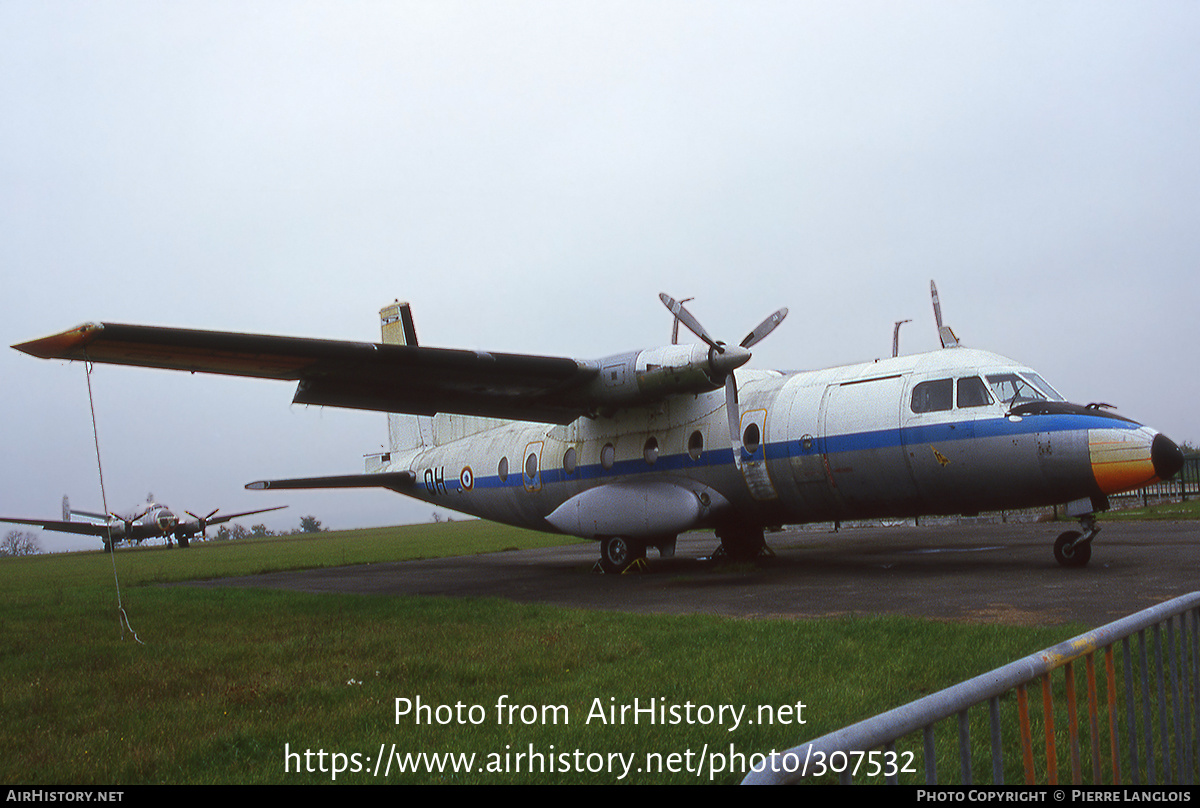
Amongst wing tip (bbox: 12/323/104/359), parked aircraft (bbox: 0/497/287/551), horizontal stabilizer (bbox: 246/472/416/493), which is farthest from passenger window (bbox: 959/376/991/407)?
parked aircraft (bbox: 0/497/287/551)

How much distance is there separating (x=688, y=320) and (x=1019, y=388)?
5786 millimetres

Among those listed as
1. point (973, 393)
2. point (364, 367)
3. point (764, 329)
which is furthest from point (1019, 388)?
point (364, 367)

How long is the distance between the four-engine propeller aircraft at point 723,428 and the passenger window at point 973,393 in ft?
0.08

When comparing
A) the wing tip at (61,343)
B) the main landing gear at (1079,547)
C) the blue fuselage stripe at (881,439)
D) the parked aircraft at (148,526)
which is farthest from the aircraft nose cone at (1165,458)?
the parked aircraft at (148,526)

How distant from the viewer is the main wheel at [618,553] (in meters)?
15.9

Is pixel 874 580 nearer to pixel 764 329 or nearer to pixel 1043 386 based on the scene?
pixel 1043 386

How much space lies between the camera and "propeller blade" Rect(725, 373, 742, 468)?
14.1m

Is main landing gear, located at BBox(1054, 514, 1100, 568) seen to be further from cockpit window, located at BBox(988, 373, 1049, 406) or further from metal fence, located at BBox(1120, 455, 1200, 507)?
metal fence, located at BBox(1120, 455, 1200, 507)

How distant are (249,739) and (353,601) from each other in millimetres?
7326

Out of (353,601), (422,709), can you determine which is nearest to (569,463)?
Result: (353,601)

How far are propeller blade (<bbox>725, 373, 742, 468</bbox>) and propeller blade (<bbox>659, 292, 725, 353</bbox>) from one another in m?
0.63
